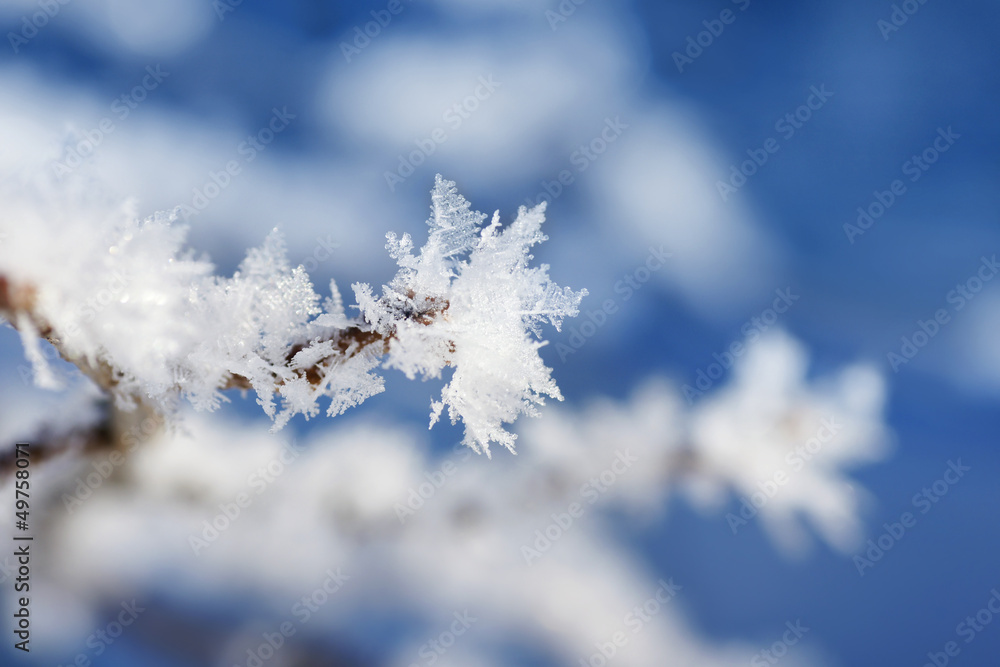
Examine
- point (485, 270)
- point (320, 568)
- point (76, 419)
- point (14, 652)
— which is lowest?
point (14, 652)

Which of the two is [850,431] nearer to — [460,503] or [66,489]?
[460,503]

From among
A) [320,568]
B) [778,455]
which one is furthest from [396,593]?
[778,455]

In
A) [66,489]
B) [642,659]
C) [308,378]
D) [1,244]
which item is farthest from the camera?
[642,659]
